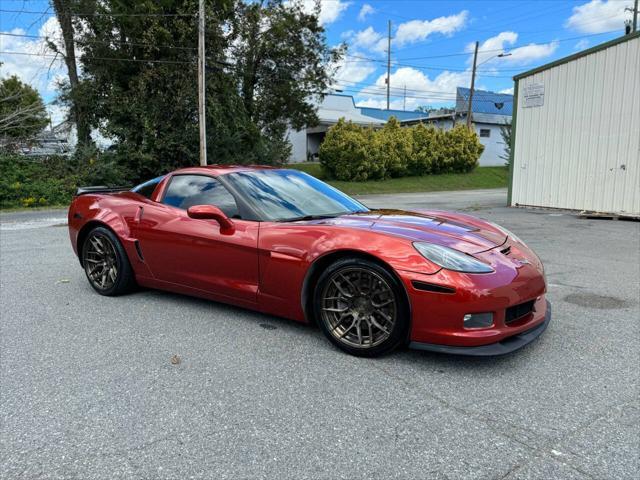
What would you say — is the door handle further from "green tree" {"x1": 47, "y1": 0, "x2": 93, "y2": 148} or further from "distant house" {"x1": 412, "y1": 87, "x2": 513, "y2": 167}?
"distant house" {"x1": 412, "y1": 87, "x2": 513, "y2": 167}

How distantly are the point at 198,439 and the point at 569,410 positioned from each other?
191 cm

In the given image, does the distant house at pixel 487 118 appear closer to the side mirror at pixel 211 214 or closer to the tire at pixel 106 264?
the tire at pixel 106 264

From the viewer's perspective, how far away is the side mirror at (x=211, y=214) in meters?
3.73

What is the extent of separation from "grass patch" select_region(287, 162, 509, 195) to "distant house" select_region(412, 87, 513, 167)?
8.62 meters

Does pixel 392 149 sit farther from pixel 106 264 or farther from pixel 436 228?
pixel 436 228

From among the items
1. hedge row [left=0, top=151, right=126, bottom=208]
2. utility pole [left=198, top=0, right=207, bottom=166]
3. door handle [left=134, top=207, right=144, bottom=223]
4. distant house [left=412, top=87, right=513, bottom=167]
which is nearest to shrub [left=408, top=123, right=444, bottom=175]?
distant house [left=412, top=87, right=513, bottom=167]

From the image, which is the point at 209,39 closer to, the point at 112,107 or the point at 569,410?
the point at 112,107

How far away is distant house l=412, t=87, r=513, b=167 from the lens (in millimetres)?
43812

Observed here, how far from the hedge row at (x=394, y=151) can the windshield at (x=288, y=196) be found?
23733 millimetres

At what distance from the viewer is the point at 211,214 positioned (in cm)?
374

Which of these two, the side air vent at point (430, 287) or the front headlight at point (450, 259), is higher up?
the front headlight at point (450, 259)

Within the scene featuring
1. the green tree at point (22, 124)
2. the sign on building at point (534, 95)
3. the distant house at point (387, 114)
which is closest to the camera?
the sign on building at point (534, 95)

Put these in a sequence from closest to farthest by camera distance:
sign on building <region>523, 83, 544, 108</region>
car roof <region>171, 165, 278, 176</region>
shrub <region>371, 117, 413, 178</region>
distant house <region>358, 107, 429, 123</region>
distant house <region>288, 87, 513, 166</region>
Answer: car roof <region>171, 165, 278, 176</region> → sign on building <region>523, 83, 544, 108</region> → shrub <region>371, 117, 413, 178</region> → distant house <region>288, 87, 513, 166</region> → distant house <region>358, 107, 429, 123</region>

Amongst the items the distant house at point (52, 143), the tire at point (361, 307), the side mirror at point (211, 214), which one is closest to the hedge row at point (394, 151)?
the distant house at point (52, 143)
